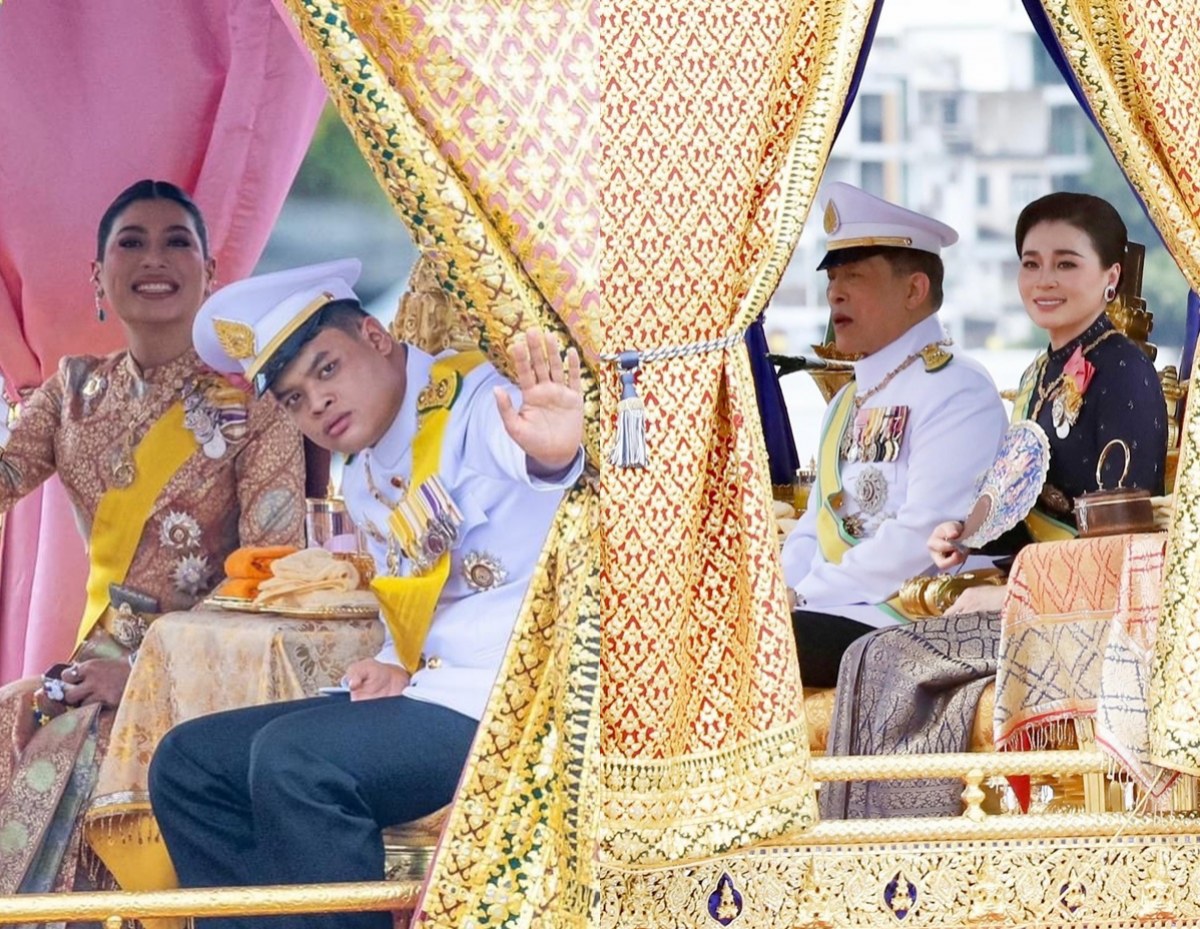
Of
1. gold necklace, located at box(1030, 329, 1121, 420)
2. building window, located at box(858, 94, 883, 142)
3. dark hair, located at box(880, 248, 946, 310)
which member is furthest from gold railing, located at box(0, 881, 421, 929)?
building window, located at box(858, 94, 883, 142)

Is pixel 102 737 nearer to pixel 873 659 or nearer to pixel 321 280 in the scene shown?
pixel 321 280

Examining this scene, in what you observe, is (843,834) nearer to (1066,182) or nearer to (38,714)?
(38,714)

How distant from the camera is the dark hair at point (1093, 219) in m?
4.90

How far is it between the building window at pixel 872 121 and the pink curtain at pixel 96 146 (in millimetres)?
4193

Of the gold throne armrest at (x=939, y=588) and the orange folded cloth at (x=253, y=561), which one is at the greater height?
the orange folded cloth at (x=253, y=561)

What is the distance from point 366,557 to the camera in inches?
174

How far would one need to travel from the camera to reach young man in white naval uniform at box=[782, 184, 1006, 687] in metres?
4.96

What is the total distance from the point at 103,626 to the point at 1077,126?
5.34 meters

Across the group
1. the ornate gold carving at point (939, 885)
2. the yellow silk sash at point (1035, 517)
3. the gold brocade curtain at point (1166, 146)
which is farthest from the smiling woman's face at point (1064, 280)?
the ornate gold carving at point (939, 885)

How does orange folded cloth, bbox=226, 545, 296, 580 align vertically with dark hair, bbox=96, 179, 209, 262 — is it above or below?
below

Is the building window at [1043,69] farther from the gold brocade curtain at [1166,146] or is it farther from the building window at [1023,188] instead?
the gold brocade curtain at [1166,146]

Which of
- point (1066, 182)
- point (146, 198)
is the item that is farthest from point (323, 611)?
point (1066, 182)

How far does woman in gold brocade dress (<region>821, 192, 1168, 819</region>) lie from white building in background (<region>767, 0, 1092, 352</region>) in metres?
3.61

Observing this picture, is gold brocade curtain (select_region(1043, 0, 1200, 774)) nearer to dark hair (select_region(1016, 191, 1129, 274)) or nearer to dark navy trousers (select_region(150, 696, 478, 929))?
dark hair (select_region(1016, 191, 1129, 274))
